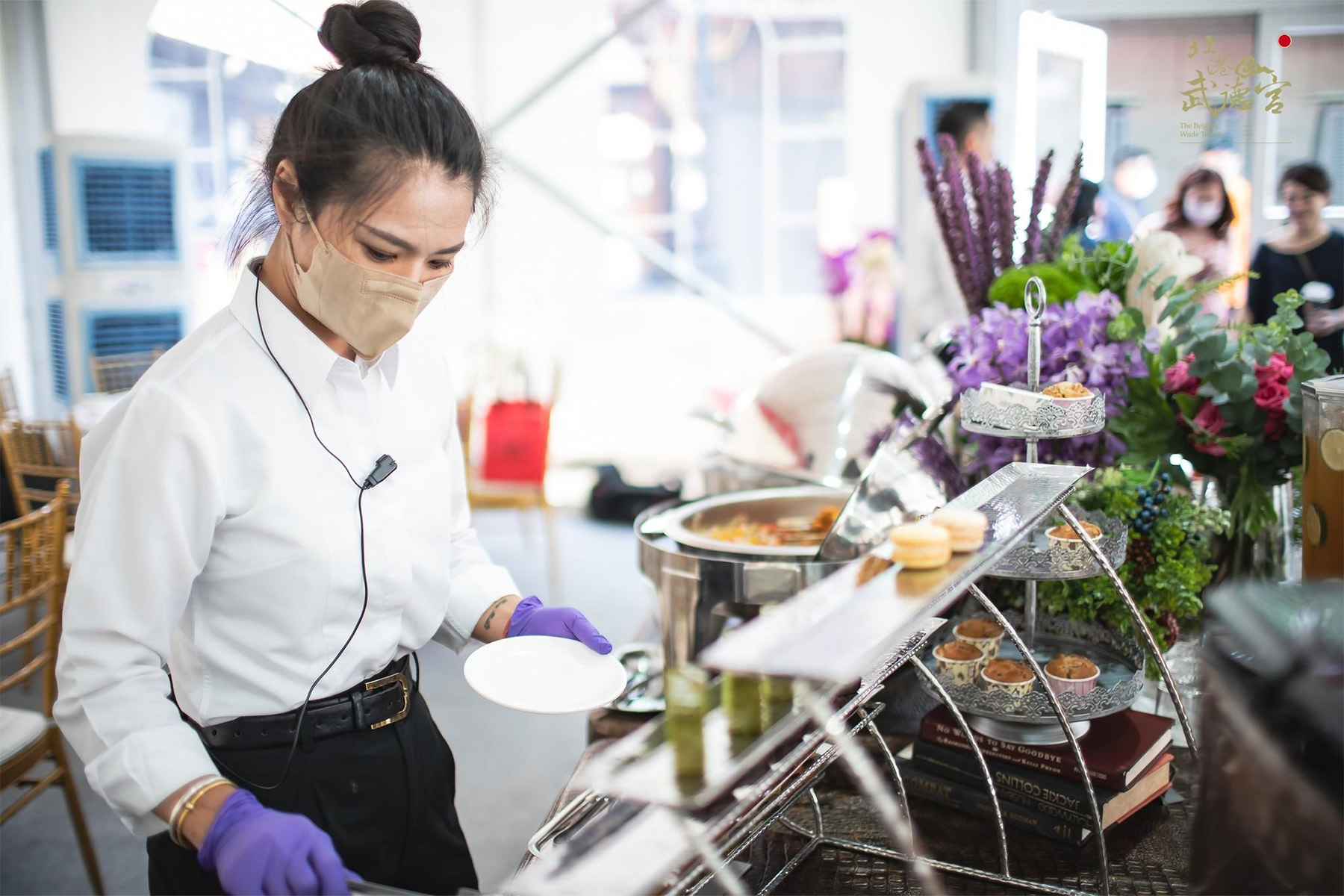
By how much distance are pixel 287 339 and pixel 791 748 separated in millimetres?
672

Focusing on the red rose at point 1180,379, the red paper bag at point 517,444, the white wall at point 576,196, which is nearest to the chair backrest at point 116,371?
the red paper bag at point 517,444

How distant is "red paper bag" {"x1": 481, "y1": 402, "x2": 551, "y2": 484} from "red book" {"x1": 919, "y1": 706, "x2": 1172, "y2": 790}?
3.27m

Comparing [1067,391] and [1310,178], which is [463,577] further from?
[1310,178]

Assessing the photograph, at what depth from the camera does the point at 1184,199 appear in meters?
3.61

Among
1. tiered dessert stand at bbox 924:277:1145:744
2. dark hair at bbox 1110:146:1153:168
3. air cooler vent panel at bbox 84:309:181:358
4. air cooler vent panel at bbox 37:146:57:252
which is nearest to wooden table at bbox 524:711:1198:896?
tiered dessert stand at bbox 924:277:1145:744

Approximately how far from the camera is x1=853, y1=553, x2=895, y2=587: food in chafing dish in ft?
2.89

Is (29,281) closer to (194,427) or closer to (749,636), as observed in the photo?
(194,427)

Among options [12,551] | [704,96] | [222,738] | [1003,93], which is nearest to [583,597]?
[12,551]

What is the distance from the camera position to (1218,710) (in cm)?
79

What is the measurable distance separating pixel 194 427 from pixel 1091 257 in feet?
4.16

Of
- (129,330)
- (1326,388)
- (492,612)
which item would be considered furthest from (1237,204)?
(129,330)

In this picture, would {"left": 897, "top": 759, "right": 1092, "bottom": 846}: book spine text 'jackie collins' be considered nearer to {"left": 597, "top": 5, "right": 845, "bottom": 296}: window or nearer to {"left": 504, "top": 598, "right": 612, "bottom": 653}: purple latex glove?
{"left": 504, "top": 598, "right": 612, "bottom": 653}: purple latex glove

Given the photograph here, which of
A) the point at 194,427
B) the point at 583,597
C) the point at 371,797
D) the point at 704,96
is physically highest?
the point at 704,96

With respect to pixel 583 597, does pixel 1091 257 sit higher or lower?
higher
